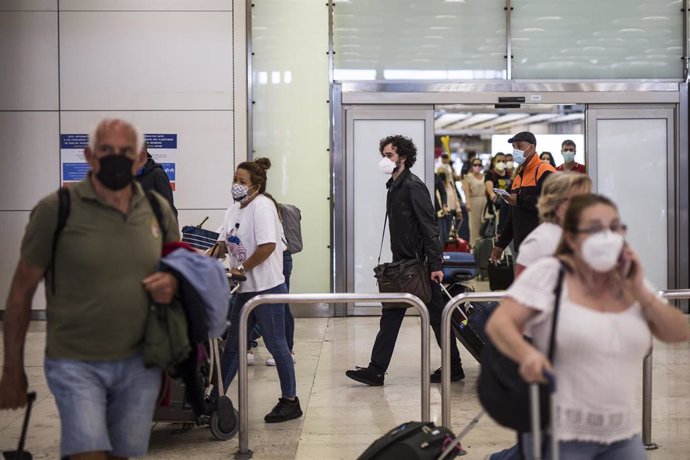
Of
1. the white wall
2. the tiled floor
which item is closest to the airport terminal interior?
the white wall

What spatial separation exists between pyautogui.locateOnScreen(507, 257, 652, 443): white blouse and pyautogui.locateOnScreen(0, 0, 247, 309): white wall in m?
Result: 7.69

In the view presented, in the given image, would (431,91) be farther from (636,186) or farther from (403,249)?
(403,249)

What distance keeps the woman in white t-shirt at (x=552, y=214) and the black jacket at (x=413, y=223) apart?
8.41ft

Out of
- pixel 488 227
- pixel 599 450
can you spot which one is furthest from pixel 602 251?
pixel 488 227

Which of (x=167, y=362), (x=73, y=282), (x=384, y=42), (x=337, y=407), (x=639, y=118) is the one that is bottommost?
(x=337, y=407)

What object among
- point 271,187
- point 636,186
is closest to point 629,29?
point 636,186

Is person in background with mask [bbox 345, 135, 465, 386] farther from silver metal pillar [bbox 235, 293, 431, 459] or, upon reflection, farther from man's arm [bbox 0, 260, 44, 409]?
man's arm [bbox 0, 260, 44, 409]

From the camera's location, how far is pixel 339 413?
6309mm

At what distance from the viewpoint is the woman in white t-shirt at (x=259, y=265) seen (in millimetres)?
5836

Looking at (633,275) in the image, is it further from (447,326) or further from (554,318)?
(447,326)

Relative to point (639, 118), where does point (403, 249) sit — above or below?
below

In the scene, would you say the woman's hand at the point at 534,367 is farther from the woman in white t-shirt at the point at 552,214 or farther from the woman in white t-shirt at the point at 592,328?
the woman in white t-shirt at the point at 552,214

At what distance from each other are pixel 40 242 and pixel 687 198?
9.25m

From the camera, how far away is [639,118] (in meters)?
11.1
